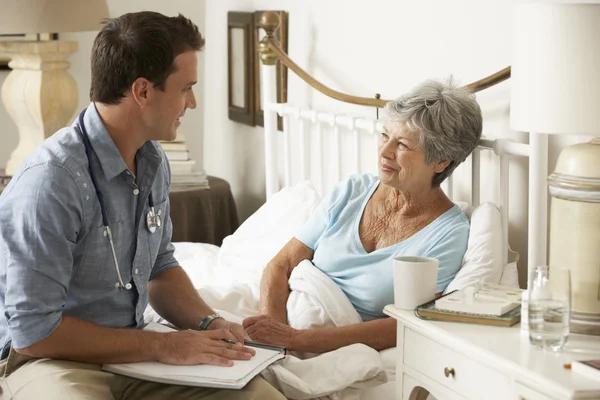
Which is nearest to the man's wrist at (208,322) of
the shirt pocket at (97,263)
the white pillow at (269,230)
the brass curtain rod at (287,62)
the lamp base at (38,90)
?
the shirt pocket at (97,263)

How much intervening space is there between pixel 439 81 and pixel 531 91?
59 cm

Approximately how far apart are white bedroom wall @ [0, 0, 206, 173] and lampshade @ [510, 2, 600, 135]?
9.48 ft

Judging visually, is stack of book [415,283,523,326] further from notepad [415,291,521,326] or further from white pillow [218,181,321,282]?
white pillow [218,181,321,282]

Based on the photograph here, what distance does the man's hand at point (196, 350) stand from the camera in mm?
1690

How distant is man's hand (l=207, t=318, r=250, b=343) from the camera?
6.02 feet

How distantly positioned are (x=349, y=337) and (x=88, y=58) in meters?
2.67

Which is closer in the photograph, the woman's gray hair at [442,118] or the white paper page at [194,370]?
the white paper page at [194,370]

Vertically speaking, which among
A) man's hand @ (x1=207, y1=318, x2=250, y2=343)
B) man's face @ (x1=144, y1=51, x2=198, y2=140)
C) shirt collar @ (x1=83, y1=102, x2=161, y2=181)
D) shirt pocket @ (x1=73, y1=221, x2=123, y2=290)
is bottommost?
man's hand @ (x1=207, y1=318, x2=250, y2=343)

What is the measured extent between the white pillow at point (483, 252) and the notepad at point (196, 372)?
0.50 meters

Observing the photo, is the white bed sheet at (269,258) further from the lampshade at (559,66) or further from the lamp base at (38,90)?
the lamp base at (38,90)

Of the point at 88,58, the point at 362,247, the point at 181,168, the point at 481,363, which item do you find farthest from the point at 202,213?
the point at 481,363

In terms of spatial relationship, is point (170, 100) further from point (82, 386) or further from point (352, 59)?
point (352, 59)

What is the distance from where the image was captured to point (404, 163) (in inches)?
83.2

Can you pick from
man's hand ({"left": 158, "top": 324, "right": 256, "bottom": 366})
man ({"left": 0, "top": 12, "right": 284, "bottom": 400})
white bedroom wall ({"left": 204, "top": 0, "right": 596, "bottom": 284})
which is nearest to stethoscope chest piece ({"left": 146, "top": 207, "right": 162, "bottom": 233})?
man ({"left": 0, "top": 12, "right": 284, "bottom": 400})
